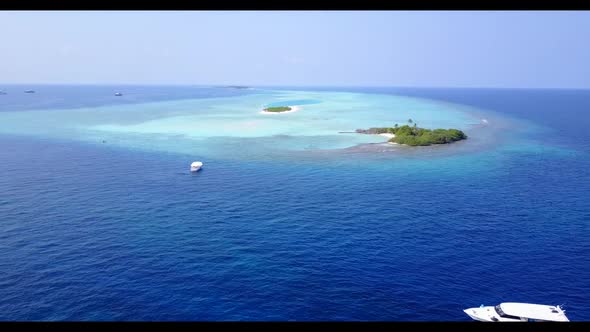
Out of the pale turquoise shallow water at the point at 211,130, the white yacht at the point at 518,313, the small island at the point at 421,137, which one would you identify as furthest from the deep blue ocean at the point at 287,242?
the small island at the point at 421,137

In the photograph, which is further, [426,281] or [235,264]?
[235,264]

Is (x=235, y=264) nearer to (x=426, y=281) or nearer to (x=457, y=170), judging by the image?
(x=426, y=281)

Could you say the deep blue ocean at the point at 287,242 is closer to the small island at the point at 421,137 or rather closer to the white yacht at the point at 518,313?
the white yacht at the point at 518,313

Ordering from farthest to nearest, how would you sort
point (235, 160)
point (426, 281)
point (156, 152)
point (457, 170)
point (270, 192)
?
point (156, 152) < point (235, 160) < point (457, 170) < point (270, 192) < point (426, 281)

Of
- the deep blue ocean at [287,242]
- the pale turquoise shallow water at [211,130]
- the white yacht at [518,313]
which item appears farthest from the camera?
the pale turquoise shallow water at [211,130]

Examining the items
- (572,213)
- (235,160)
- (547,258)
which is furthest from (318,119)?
(547,258)

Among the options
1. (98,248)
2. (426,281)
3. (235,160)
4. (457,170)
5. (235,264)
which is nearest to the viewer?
(426,281)
